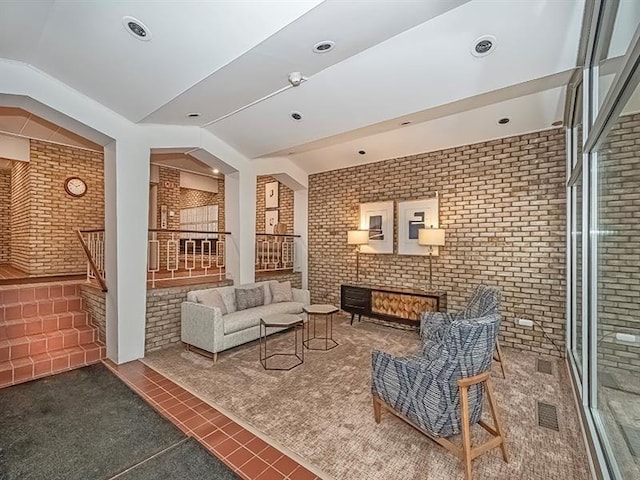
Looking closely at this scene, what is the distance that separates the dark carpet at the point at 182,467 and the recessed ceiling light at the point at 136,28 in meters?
3.34

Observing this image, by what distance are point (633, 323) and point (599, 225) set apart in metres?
0.79

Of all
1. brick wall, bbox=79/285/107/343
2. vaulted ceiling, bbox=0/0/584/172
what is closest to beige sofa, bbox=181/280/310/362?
brick wall, bbox=79/285/107/343

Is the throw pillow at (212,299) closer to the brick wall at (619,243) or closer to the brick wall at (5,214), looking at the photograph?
the brick wall at (619,243)

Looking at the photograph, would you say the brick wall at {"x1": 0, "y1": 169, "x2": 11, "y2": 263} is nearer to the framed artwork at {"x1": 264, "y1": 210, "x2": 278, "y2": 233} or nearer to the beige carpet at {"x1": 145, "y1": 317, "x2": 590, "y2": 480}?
the framed artwork at {"x1": 264, "y1": 210, "x2": 278, "y2": 233}

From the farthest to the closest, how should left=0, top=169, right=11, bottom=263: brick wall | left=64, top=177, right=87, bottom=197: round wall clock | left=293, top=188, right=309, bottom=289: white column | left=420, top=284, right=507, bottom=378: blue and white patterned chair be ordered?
1. left=0, top=169, right=11, bottom=263: brick wall
2. left=293, top=188, right=309, bottom=289: white column
3. left=64, top=177, right=87, bottom=197: round wall clock
4. left=420, top=284, right=507, bottom=378: blue and white patterned chair

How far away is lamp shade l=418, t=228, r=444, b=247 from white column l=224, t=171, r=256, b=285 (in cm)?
303

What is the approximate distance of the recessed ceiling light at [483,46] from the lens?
271 centimetres

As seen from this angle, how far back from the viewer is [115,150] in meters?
4.02

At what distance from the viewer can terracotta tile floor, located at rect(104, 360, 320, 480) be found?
2.13m

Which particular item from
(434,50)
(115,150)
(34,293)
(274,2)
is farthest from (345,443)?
(34,293)

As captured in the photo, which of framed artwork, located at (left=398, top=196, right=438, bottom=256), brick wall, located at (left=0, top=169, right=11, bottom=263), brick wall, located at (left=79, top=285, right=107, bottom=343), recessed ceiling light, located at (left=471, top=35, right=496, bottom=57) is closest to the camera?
recessed ceiling light, located at (left=471, top=35, right=496, bottom=57)

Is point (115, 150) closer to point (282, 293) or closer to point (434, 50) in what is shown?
point (282, 293)

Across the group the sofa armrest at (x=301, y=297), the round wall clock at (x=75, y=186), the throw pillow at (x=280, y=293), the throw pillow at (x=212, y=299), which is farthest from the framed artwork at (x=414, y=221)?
the round wall clock at (x=75, y=186)

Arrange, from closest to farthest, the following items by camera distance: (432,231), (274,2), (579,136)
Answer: (274,2) < (579,136) < (432,231)
